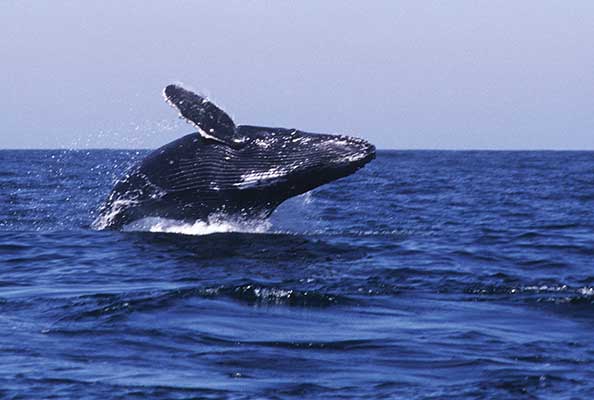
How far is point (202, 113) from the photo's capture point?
14477 millimetres

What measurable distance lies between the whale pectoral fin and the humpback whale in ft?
0.04

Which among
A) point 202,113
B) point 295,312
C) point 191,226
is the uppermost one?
point 202,113

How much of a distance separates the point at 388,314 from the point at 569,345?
71.1 inches

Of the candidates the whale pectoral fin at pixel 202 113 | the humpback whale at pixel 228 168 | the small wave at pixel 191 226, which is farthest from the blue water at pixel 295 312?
the whale pectoral fin at pixel 202 113

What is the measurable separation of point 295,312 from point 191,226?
5.29 meters

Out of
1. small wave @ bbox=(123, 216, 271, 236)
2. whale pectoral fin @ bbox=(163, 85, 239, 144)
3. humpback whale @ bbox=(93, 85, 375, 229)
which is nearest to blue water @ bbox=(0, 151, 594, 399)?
small wave @ bbox=(123, 216, 271, 236)

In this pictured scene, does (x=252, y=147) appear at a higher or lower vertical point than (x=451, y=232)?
higher

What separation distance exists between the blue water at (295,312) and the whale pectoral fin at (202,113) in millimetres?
1353

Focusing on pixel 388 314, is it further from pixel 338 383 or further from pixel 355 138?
pixel 355 138

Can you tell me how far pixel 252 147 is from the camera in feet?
49.3

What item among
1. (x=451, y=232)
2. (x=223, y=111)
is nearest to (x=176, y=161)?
(x=223, y=111)

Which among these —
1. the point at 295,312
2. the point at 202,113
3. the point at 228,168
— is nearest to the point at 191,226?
the point at 228,168

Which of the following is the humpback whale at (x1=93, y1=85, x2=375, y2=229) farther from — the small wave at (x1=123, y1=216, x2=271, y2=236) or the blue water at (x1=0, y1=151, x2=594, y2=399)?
the blue water at (x1=0, y1=151, x2=594, y2=399)

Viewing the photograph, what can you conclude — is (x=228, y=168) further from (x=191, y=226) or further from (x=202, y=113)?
(x=191, y=226)
